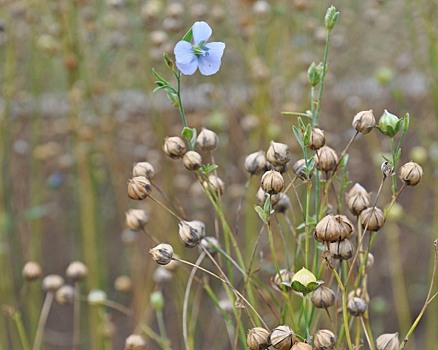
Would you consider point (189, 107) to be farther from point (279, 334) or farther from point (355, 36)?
point (279, 334)

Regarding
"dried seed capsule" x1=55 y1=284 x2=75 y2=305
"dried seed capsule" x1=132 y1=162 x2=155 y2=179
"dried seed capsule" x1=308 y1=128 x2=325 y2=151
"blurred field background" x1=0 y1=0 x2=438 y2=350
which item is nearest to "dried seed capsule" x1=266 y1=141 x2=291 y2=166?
"dried seed capsule" x1=308 y1=128 x2=325 y2=151

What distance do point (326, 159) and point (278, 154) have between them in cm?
4

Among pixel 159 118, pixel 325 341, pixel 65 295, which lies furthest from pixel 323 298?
pixel 159 118

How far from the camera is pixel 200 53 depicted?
59cm

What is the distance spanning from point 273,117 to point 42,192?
0.85 m

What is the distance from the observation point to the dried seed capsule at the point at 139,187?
623 mm

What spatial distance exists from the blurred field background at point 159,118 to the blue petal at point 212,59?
68cm

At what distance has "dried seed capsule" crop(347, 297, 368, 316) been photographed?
603 millimetres

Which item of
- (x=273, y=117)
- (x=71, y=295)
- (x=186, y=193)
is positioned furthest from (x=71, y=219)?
(x=71, y=295)

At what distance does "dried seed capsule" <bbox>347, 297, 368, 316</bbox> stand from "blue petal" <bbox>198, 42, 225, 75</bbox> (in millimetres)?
245

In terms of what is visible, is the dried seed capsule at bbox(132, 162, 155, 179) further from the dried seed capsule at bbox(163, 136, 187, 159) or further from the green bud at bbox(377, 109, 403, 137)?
the green bud at bbox(377, 109, 403, 137)

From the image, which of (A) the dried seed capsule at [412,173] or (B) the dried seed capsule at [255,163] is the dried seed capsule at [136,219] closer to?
(B) the dried seed capsule at [255,163]

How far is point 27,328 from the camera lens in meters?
1.80

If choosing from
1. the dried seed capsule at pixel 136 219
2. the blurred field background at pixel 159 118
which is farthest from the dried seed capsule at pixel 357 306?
the blurred field background at pixel 159 118
